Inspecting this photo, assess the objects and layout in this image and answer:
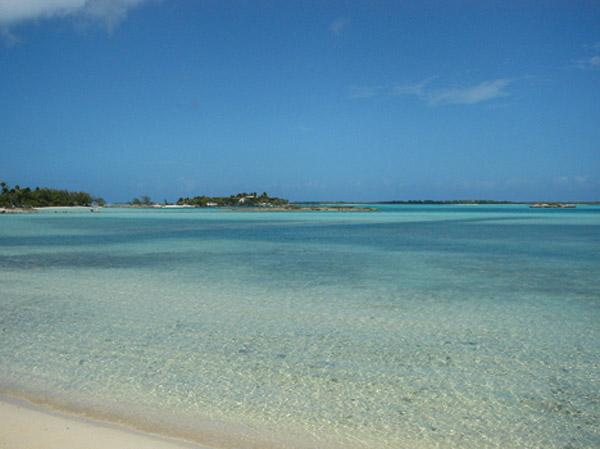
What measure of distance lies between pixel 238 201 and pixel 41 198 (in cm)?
5947

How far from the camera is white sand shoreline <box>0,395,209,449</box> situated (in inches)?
146

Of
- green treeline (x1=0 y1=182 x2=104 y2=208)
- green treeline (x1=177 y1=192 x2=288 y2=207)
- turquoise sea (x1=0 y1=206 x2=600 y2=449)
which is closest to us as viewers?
turquoise sea (x1=0 y1=206 x2=600 y2=449)

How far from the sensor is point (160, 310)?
8938 millimetres

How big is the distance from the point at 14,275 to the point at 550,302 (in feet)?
45.0

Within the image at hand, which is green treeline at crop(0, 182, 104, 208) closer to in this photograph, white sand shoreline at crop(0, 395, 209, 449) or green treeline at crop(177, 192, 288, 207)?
green treeline at crop(177, 192, 288, 207)

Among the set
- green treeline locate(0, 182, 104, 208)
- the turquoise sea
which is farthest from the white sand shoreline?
green treeline locate(0, 182, 104, 208)

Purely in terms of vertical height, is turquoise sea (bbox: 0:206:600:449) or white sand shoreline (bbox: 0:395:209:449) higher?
white sand shoreline (bbox: 0:395:209:449)

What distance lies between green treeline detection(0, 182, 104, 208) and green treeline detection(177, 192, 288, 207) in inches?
1365

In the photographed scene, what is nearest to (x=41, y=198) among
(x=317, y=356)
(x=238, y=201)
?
(x=238, y=201)

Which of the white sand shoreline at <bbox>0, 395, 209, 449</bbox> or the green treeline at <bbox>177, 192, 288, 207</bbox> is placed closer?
the white sand shoreline at <bbox>0, 395, 209, 449</bbox>

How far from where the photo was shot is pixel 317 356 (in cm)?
624

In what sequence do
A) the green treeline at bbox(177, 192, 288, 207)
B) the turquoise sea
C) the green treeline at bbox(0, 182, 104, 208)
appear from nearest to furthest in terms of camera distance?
the turquoise sea → the green treeline at bbox(0, 182, 104, 208) → the green treeline at bbox(177, 192, 288, 207)

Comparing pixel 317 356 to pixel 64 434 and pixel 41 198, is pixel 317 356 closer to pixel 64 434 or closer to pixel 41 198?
pixel 64 434

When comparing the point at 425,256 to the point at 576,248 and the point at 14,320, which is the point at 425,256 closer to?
the point at 576,248
